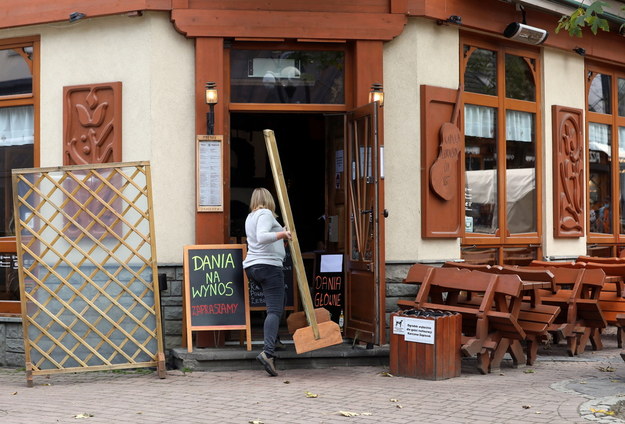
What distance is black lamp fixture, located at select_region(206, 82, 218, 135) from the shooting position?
9.40 metres

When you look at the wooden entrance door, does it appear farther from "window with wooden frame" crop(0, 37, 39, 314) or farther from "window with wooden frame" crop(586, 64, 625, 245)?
"window with wooden frame" crop(586, 64, 625, 245)

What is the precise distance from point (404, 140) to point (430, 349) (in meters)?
2.63

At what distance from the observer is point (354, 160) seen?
9945 millimetres

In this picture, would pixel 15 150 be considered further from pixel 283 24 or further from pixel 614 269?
pixel 614 269

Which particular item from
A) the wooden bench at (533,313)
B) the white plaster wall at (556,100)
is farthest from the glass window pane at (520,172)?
the wooden bench at (533,313)

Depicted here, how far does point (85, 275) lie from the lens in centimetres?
873

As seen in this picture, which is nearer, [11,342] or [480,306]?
[480,306]

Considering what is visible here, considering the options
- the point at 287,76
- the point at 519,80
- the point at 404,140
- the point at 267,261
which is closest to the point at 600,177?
the point at 519,80

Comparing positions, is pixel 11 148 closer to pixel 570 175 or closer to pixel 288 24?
pixel 288 24

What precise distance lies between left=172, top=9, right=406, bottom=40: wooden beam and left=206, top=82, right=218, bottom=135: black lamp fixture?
578 millimetres

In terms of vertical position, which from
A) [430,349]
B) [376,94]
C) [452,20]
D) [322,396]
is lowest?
[322,396]

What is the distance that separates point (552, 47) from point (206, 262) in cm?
557

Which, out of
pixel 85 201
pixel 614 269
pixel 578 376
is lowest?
pixel 578 376

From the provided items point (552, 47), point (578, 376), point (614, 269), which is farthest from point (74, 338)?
point (552, 47)
